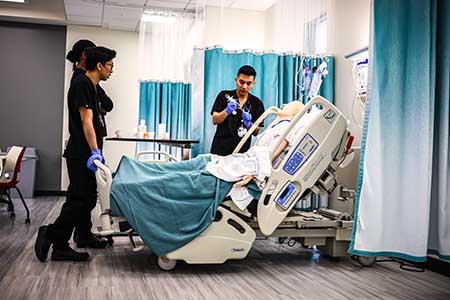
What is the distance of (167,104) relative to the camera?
19.3ft

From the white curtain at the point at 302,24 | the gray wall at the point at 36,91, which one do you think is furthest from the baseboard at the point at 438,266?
the gray wall at the point at 36,91

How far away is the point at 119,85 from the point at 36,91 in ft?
4.44

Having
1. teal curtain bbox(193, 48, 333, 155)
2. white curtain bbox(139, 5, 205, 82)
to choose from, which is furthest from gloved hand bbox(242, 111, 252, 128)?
white curtain bbox(139, 5, 205, 82)

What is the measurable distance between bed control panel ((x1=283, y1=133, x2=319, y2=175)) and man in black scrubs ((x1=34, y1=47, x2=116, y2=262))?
1.27 m

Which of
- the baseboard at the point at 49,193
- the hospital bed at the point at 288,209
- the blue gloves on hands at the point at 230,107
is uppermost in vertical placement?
the blue gloves on hands at the point at 230,107

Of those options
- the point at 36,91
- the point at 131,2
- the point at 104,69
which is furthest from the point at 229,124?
the point at 36,91

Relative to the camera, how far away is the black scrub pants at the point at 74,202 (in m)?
3.17

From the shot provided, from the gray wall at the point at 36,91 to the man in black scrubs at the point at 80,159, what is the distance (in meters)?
4.66

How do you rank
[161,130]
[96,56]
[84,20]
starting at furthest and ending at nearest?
[84,20]
[161,130]
[96,56]

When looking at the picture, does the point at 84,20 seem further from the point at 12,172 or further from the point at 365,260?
the point at 365,260

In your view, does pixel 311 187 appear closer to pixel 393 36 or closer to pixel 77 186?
pixel 393 36

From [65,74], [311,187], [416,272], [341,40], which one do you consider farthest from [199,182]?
[65,74]

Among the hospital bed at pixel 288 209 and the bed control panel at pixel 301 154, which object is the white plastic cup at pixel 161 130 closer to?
the hospital bed at pixel 288 209

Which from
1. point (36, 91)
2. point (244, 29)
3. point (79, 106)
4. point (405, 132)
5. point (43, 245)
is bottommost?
point (43, 245)
